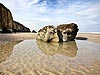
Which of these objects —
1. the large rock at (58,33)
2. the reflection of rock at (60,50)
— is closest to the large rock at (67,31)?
the large rock at (58,33)

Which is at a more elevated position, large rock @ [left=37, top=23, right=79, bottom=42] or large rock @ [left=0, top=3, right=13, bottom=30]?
large rock @ [left=0, top=3, right=13, bottom=30]

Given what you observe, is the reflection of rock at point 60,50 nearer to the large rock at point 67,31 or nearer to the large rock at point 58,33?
the large rock at point 58,33

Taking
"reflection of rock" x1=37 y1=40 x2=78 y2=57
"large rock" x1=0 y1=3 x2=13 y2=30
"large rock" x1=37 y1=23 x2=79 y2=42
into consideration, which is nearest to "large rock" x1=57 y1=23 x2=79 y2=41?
"large rock" x1=37 y1=23 x2=79 y2=42

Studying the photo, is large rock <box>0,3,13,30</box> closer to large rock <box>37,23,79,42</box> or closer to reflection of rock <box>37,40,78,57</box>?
large rock <box>37,23,79,42</box>

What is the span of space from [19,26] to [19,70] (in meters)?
55.5

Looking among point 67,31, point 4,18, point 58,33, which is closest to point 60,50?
point 58,33

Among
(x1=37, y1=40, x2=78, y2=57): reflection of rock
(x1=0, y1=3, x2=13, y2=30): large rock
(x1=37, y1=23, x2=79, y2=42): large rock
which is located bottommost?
(x1=37, y1=40, x2=78, y2=57): reflection of rock

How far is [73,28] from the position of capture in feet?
64.3

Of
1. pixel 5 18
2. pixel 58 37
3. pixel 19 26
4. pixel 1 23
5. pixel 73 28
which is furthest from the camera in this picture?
pixel 19 26

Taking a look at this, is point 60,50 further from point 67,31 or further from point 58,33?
point 67,31

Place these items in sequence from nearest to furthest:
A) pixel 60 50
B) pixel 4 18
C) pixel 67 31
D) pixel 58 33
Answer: pixel 60 50 < pixel 58 33 < pixel 67 31 < pixel 4 18

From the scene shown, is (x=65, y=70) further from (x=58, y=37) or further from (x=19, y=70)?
(x=58, y=37)

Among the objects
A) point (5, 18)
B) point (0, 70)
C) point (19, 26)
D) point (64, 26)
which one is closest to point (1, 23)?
point (5, 18)

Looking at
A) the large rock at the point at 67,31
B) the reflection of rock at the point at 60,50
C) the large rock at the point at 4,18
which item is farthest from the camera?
the large rock at the point at 4,18
